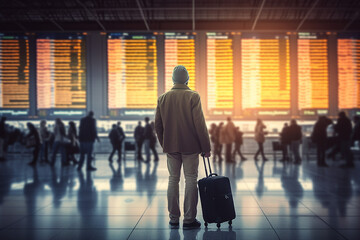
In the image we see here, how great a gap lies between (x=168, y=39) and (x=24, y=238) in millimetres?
10563

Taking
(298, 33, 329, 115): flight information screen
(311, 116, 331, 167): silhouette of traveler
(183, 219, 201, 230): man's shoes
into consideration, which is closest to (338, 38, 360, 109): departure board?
(298, 33, 329, 115): flight information screen

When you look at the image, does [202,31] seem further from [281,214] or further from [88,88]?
[281,214]

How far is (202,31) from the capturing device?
13.0m

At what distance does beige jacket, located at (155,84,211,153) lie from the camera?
4.03 m

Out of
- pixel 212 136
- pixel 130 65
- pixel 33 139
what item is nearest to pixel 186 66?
pixel 130 65

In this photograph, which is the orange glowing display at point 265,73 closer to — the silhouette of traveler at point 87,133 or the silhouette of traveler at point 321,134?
the silhouette of traveler at point 321,134

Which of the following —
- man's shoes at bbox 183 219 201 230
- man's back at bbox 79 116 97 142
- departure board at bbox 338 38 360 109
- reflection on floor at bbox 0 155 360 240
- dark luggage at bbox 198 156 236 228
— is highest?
departure board at bbox 338 38 360 109

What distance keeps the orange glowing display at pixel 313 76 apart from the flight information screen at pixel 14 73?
1015 centimetres

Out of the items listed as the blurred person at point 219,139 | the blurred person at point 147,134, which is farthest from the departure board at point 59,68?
the blurred person at point 219,139

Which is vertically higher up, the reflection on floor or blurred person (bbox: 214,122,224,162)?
blurred person (bbox: 214,122,224,162)

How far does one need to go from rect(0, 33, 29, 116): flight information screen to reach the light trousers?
1068 cm

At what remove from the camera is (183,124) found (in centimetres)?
409

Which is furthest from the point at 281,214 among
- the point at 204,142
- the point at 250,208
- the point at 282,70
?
the point at 282,70

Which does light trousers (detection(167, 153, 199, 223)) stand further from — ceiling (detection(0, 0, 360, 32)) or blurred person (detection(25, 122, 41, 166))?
blurred person (detection(25, 122, 41, 166))
